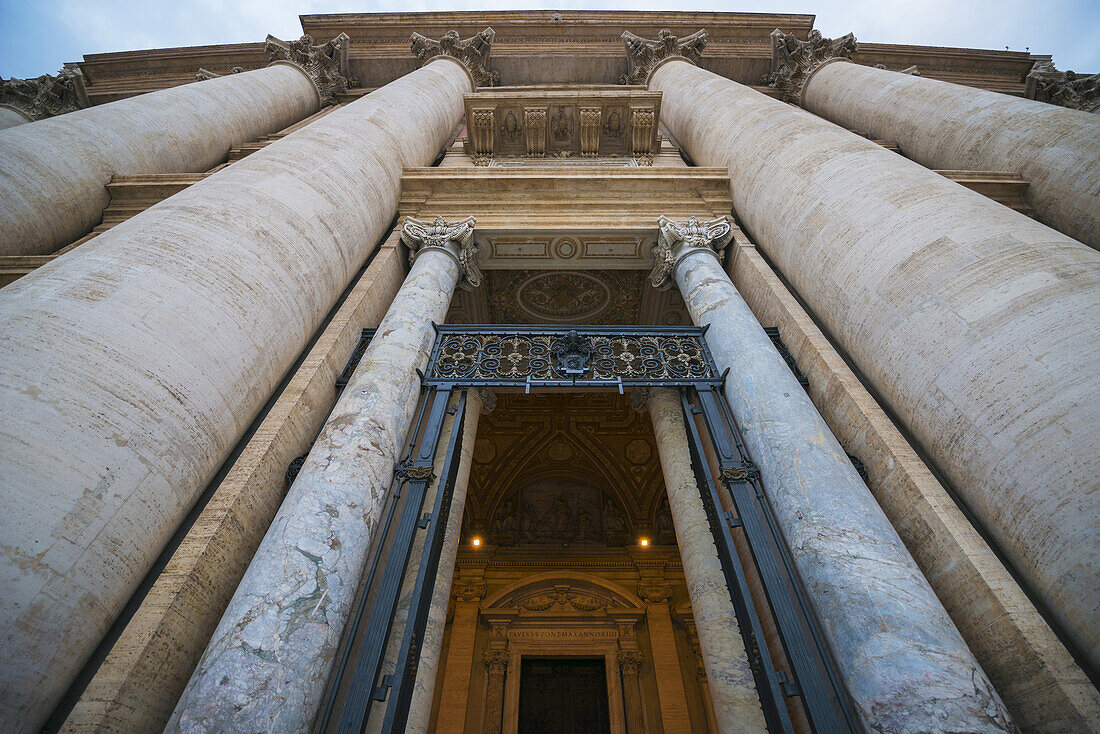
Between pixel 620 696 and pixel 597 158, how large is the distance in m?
8.43

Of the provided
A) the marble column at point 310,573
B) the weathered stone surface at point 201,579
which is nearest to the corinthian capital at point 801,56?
the marble column at point 310,573

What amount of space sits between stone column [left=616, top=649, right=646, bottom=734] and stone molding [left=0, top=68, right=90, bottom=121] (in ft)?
45.5

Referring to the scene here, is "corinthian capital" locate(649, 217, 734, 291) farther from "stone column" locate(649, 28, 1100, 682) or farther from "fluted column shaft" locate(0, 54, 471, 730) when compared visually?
"fluted column shaft" locate(0, 54, 471, 730)

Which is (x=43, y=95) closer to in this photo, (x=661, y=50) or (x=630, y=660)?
(x=661, y=50)

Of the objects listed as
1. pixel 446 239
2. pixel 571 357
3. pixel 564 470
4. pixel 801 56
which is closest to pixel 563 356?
pixel 571 357

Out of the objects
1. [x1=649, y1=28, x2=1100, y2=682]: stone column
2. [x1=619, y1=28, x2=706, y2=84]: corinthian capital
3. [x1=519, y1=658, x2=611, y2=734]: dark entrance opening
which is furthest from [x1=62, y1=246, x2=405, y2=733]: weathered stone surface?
[x1=619, y1=28, x2=706, y2=84]: corinthian capital

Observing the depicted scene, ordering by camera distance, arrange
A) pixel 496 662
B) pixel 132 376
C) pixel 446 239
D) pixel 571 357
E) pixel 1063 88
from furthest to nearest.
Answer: pixel 1063 88, pixel 496 662, pixel 446 239, pixel 571 357, pixel 132 376

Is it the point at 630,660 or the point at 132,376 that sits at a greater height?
the point at 630,660

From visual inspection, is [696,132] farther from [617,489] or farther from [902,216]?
[617,489]

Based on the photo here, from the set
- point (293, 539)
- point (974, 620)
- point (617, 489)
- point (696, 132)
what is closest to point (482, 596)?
point (617, 489)

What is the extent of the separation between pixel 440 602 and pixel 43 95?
40.1ft

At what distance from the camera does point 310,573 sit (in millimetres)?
2242

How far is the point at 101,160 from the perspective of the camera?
5.50 meters

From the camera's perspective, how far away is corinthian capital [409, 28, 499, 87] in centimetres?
958
